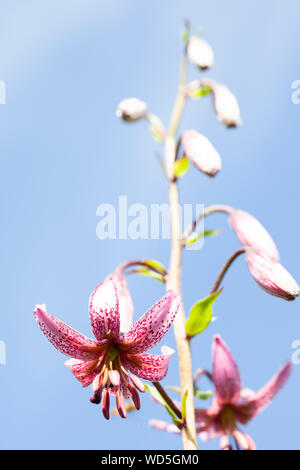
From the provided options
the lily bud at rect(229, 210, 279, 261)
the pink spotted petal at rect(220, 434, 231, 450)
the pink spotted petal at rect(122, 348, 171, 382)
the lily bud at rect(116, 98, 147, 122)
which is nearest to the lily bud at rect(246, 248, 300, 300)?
the lily bud at rect(229, 210, 279, 261)

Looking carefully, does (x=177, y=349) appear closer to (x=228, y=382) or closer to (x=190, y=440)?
(x=190, y=440)

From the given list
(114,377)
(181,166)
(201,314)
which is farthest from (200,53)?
(114,377)

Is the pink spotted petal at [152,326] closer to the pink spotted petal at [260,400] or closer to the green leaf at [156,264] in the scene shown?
the green leaf at [156,264]

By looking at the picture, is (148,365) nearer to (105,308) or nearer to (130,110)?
(105,308)

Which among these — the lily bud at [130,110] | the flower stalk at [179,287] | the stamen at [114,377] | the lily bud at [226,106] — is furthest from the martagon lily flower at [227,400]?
the lily bud at [130,110]

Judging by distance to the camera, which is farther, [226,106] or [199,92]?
[199,92]
